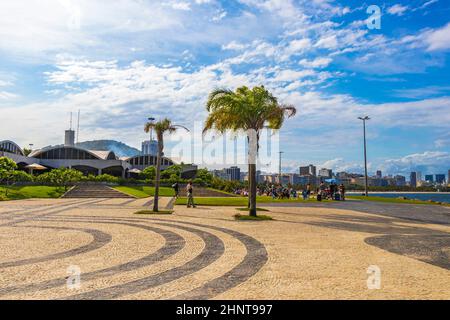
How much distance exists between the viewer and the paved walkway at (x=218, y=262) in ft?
17.7

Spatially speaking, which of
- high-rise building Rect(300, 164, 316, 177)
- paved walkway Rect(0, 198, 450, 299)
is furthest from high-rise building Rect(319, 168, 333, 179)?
paved walkway Rect(0, 198, 450, 299)

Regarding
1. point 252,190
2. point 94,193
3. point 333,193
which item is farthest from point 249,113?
point 94,193

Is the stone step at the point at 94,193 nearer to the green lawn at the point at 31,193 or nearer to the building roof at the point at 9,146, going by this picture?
the green lawn at the point at 31,193

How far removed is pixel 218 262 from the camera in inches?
292

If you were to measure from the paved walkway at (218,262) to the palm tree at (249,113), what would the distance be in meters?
6.64

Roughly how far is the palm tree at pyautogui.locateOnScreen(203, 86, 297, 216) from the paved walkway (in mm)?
6638

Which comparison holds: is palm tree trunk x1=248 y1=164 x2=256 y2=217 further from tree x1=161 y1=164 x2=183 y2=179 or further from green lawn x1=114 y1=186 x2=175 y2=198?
tree x1=161 y1=164 x2=183 y2=179

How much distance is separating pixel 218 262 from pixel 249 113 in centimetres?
1186

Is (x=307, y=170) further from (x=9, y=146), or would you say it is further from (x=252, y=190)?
(x=252, y=190)

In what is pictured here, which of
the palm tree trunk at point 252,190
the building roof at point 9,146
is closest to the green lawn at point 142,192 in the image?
the palm tree trunk at point 252,190
